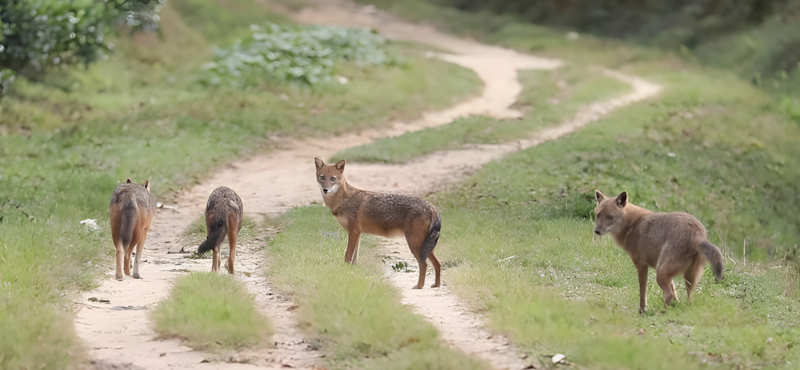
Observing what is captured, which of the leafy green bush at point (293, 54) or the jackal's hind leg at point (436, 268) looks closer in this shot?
the jackal's hind leg at point (436, 268)

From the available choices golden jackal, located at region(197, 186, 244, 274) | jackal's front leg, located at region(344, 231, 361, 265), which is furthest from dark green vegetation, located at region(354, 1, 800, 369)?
golden jackal, located at region(197, 186, 244, 274)

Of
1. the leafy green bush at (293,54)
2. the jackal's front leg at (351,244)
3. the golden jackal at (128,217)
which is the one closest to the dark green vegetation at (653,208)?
the jackal's front leg at (351,244)

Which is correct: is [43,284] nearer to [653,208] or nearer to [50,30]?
[653,208]

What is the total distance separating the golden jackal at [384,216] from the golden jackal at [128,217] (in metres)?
1.98

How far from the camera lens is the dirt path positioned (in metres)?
7.37

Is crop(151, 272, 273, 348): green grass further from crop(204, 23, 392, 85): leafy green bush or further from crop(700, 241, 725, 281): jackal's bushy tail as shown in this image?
crop(204, 23, 392, 85): leafy green bush

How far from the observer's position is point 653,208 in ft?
51.2

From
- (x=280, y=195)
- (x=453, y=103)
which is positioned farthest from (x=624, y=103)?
(x=280, y=195)

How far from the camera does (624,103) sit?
2617 centimetres

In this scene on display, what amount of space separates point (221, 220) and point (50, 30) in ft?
47.1

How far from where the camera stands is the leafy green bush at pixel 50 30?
2036cm

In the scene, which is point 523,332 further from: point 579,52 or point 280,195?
point 579,52

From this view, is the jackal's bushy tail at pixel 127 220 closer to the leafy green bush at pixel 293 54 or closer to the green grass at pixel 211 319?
the green grass at pixel 211 319

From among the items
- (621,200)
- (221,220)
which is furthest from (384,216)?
(621,200)
